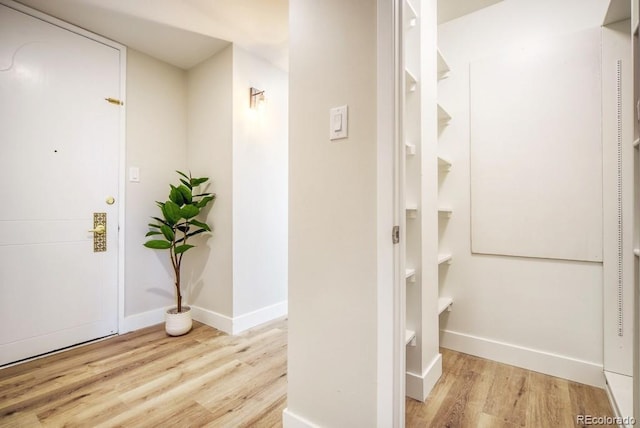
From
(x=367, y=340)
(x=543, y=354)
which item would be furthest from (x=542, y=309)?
(x=367, y=340)

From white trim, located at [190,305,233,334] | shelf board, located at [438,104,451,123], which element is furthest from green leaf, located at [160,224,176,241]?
shelf board, located at [438,104,451,123]

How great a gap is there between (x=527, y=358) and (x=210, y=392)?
2000 mm

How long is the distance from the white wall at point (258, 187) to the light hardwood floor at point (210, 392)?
652 mm

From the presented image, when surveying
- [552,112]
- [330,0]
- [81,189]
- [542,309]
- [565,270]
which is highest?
[330,0]

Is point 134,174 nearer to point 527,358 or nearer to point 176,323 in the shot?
point 176,323

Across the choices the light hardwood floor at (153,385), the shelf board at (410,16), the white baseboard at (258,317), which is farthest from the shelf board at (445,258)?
the white baseboard at (258,317)

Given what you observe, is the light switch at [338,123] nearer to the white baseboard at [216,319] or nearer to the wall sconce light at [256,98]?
the wall sconce light at [256,98]

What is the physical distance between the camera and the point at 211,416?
1.45 meters

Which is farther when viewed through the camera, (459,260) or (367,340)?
(459,260)

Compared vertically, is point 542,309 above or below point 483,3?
below

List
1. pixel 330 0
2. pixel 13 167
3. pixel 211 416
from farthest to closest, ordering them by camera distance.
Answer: pixel 13 167
pixel 211 416
pixel 330 0

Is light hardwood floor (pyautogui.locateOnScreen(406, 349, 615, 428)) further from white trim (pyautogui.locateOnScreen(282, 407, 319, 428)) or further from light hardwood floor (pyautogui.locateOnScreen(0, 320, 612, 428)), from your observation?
white trim (pyautogui.locateOnScreen(282, 407, 319, 428))

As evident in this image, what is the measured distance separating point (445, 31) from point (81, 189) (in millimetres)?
3079

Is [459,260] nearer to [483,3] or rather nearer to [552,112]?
[552,112]
